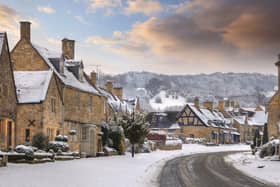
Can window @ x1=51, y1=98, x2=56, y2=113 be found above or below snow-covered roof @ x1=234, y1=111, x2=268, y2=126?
above

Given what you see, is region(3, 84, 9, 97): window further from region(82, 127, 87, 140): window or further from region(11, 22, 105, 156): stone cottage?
region(82, 127, 87, 140): window

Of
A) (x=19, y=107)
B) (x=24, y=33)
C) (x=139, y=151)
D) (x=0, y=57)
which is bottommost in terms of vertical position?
(x=139, y=151)

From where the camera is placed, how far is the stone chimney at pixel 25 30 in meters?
45.1

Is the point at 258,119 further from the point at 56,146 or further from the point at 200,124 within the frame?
the point at 56,146

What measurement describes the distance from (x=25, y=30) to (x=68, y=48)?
983 cm

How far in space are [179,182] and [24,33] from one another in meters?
26.0

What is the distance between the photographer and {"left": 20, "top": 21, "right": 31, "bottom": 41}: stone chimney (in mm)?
45094

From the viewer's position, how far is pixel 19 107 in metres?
39.2

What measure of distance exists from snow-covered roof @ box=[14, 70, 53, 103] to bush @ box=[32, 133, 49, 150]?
3.13 meters

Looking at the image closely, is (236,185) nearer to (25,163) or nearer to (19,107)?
(25,163)

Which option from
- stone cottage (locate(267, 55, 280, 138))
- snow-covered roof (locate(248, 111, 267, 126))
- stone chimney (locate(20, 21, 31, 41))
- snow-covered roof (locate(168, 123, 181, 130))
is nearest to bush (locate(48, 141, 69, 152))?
stone chimney (locate(20, 21, 31, 41))

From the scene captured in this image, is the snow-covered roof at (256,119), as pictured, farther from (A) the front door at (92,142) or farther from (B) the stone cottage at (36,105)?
(B) the stone cottage at (36,105)

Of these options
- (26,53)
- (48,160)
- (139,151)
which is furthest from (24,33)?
(139,151)

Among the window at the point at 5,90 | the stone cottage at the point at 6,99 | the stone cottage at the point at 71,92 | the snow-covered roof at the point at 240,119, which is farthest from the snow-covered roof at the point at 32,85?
the snow-covered roof at the point at 240,119
